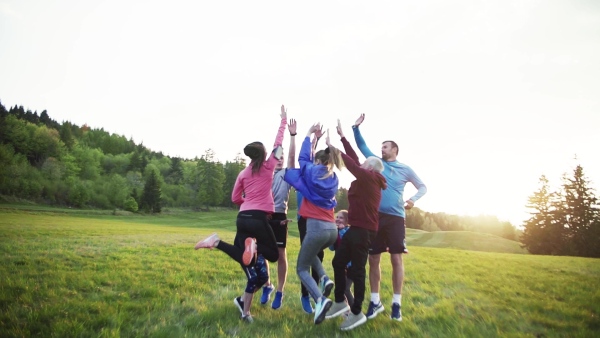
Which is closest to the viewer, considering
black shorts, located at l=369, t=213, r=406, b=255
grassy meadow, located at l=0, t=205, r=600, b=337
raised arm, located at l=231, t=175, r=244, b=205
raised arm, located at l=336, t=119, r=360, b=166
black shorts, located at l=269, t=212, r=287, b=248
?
grassy meadow, located at l=0, t=205, r=600, b=337

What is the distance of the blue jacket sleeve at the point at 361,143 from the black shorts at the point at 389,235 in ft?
4.31

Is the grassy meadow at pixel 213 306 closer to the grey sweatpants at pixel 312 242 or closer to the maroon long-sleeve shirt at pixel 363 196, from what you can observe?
the grey sweatpants at pixel 312 242

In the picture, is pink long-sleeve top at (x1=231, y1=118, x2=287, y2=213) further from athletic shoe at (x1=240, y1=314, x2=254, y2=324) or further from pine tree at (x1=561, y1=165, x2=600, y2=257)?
pine tree at (x1=561, y1=165, x2=600, y2=257)

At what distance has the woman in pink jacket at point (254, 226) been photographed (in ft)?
15.0

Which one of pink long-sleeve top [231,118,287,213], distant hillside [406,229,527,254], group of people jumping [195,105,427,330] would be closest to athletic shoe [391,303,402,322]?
group of people jumping [195,105,427,330]

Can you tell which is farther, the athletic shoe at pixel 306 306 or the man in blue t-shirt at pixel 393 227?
the athletic shoe at pixel 306 306

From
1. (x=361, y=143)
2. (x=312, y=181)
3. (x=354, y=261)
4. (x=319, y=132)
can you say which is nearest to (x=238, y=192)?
(x=312, y=181)

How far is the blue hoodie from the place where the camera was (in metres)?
4.57

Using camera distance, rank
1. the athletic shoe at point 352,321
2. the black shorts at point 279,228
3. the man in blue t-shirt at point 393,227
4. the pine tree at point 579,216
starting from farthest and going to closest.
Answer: the pine tree at point 579,216 → the black shorts at point 279,228 → the man in blue t-shirt at point 393,227 → the athletic shoe at point 352,321

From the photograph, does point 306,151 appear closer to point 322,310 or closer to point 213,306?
point 322,310

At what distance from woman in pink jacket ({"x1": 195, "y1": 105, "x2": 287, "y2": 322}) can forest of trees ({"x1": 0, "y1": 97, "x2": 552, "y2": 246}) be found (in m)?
43.8

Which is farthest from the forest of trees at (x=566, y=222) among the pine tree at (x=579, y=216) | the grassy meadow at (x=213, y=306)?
the grassy meadow at (x=213, y=306)

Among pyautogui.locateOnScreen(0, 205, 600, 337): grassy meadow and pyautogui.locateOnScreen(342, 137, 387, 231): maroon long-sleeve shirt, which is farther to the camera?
pyautogui.locateOnScreen(342, 137, 387, 231): maroon long-sleeve shirt

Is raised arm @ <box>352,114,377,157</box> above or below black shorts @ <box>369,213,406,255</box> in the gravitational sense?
above
